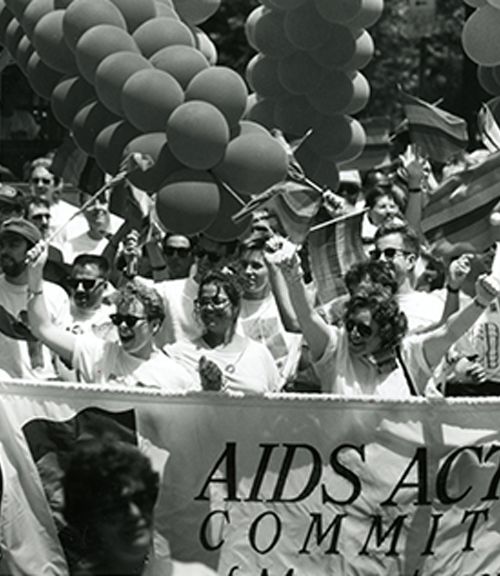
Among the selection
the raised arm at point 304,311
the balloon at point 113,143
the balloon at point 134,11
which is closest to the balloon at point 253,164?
the balloon at point 113,143

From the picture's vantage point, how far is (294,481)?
23.8ft

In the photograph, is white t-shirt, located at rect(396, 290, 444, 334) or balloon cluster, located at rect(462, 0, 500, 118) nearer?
white t-shirt, located at rect(396, 290, 444, 334)

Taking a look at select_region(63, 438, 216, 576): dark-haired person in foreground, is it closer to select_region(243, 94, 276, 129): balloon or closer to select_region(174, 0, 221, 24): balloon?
select_region(243, 94, 276, 129): balloon

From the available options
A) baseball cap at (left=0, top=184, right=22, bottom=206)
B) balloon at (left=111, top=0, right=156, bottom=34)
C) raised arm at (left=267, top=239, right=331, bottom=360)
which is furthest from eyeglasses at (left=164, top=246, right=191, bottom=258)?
raised arm at (left=267, top=239, right=331, bottom=360)

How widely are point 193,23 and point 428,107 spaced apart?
2014mm

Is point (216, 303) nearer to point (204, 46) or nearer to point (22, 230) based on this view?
point (22, 230)

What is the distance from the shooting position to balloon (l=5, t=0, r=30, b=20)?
41.8 feet

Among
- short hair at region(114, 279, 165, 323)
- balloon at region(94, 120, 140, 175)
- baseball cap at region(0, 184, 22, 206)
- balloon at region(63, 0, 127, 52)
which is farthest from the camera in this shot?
balloon at region(63, 0, 127, 52)

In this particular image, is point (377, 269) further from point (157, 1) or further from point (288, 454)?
point (157, 1)

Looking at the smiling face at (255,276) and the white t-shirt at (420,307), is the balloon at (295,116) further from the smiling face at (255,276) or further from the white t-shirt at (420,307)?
the white t-shirt at (420,307)

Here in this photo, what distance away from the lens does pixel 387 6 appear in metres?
31.1

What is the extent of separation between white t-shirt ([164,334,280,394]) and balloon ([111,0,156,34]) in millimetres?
4286

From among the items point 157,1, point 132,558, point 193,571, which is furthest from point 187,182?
point 132,558

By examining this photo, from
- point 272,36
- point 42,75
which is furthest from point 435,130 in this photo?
point 42,75
